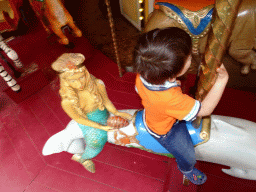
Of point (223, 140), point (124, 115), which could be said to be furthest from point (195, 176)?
point (124, 115)

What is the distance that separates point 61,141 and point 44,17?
1815mm

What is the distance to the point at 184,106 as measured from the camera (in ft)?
2.67

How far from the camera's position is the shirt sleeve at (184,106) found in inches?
31.6

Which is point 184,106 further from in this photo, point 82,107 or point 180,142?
point 82,107

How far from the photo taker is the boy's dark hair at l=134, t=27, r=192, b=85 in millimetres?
695

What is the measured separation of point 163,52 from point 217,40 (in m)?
0.18

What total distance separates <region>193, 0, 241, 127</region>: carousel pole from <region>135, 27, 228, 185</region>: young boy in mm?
36

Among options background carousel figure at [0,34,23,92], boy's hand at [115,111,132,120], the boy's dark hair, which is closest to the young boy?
the boy's dark hair

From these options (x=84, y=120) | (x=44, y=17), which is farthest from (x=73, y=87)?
(x=44, y=17)

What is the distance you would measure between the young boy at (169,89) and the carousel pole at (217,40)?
36mm

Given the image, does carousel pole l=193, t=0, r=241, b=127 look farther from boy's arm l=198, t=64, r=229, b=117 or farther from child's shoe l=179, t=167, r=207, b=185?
child's shoe l=179, t=167, r=207, b=185

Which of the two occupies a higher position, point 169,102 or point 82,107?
point 169,102

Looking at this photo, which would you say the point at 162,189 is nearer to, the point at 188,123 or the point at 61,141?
the point at 188,123

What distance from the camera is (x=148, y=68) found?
737 mm
